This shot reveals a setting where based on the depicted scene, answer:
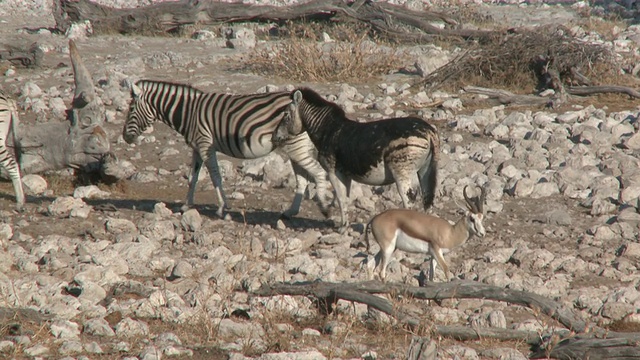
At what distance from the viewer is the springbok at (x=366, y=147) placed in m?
8.93

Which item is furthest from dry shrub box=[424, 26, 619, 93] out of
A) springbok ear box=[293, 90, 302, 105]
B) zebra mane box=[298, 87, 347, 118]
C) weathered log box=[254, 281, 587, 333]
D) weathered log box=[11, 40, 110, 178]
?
weathered log box=[254, 281, 587, 333]

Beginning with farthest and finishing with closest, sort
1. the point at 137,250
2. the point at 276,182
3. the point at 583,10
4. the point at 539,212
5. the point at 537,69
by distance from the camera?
the point at 583,10 < the point at 537,69 < the point at 276,182 < the point at 539,212 < the point at 137,250

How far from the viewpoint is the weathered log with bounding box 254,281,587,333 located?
20.7ft

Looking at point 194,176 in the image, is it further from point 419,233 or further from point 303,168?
point 419,233

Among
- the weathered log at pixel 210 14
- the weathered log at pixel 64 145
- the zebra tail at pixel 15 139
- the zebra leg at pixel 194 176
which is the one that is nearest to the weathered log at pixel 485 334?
the zebra leg at pixel 194 176

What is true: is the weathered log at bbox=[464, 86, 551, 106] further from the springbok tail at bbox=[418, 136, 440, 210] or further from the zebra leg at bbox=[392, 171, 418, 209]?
the zebra leg at bbox=[392, 171, 418, 209]

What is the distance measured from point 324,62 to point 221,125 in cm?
583

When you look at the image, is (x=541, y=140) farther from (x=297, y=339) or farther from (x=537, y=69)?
(x=297, y=339)

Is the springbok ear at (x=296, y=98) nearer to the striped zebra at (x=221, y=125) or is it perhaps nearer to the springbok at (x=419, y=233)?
the striped zebra at (x=221, y=125)

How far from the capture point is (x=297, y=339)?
20.4 ft

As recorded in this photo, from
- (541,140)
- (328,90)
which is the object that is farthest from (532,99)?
(328,90)

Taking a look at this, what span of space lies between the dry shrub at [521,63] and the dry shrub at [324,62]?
1.36 metres

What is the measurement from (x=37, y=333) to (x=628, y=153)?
28.1ft

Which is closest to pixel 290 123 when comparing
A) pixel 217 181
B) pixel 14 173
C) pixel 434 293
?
pixel 217 181
